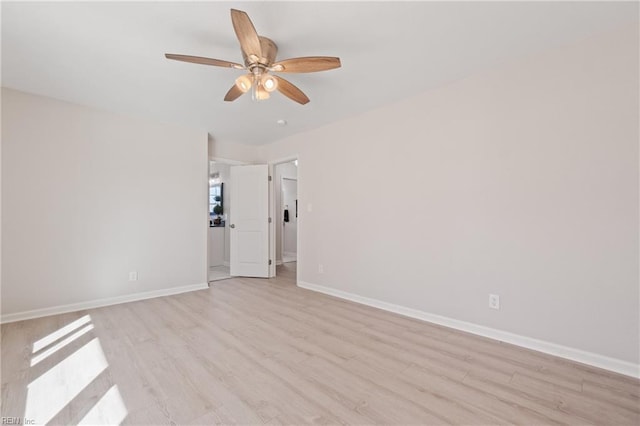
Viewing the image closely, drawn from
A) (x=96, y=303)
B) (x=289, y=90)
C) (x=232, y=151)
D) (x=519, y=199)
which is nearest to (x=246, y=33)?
(x=289, y=90)

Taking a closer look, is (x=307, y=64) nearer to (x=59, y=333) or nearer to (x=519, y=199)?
(x=519, y=199)

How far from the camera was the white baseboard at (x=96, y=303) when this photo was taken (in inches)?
114

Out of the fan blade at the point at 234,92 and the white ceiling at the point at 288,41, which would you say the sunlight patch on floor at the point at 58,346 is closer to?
the white ceiling at the point at 288,41

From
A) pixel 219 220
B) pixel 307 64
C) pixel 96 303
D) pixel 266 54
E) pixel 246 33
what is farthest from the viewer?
pixel 219 220

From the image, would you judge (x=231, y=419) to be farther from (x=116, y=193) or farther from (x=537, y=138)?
(x=116, y=193)

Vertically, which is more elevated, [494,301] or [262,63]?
[262,63]

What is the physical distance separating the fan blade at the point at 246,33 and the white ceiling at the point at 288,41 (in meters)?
0.23

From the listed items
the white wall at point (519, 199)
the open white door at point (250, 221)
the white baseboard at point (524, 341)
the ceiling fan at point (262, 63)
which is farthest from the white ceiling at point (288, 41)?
the white baseboard at point (524, 341)

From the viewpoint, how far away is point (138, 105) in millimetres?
3299

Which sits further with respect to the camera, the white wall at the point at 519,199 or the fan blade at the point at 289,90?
the fan blade at the point at 289,90

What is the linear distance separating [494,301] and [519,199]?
3.08 ft

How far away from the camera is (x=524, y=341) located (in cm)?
227

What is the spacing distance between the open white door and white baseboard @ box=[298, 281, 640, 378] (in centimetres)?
221

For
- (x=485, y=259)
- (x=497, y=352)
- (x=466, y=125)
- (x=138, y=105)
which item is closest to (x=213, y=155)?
(x=138, y=105)
